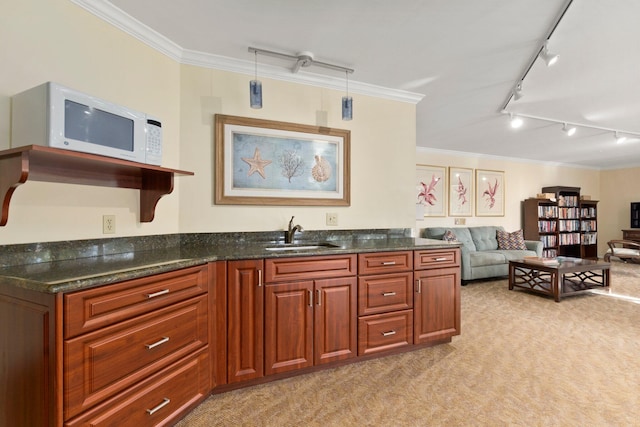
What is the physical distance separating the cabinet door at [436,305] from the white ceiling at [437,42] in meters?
1.59

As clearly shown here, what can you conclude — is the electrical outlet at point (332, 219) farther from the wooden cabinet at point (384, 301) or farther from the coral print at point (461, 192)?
the coral print at point (461, 192)

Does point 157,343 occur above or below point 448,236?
below

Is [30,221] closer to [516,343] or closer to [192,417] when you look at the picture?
[192,417]

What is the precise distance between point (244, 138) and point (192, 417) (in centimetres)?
189

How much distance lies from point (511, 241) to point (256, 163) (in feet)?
16.8

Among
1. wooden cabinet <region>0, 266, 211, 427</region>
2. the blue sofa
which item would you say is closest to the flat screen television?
the blue sofa

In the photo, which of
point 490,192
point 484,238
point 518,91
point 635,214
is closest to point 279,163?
point 518,91

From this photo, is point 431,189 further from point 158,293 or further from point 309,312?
point 158,293

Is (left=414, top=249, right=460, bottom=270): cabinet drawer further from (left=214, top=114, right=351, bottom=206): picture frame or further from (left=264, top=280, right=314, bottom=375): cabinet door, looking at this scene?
(left=264, top=280, right=314, bottom=375): cabinet door

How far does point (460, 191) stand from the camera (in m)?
5.99

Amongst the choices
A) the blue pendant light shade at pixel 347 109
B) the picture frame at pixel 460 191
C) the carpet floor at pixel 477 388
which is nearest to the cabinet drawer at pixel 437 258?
the carpet floor at pixel 477 388

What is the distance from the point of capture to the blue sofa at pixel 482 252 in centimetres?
486

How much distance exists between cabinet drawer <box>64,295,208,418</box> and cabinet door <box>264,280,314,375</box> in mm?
430

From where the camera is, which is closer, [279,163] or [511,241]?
[279,163]
